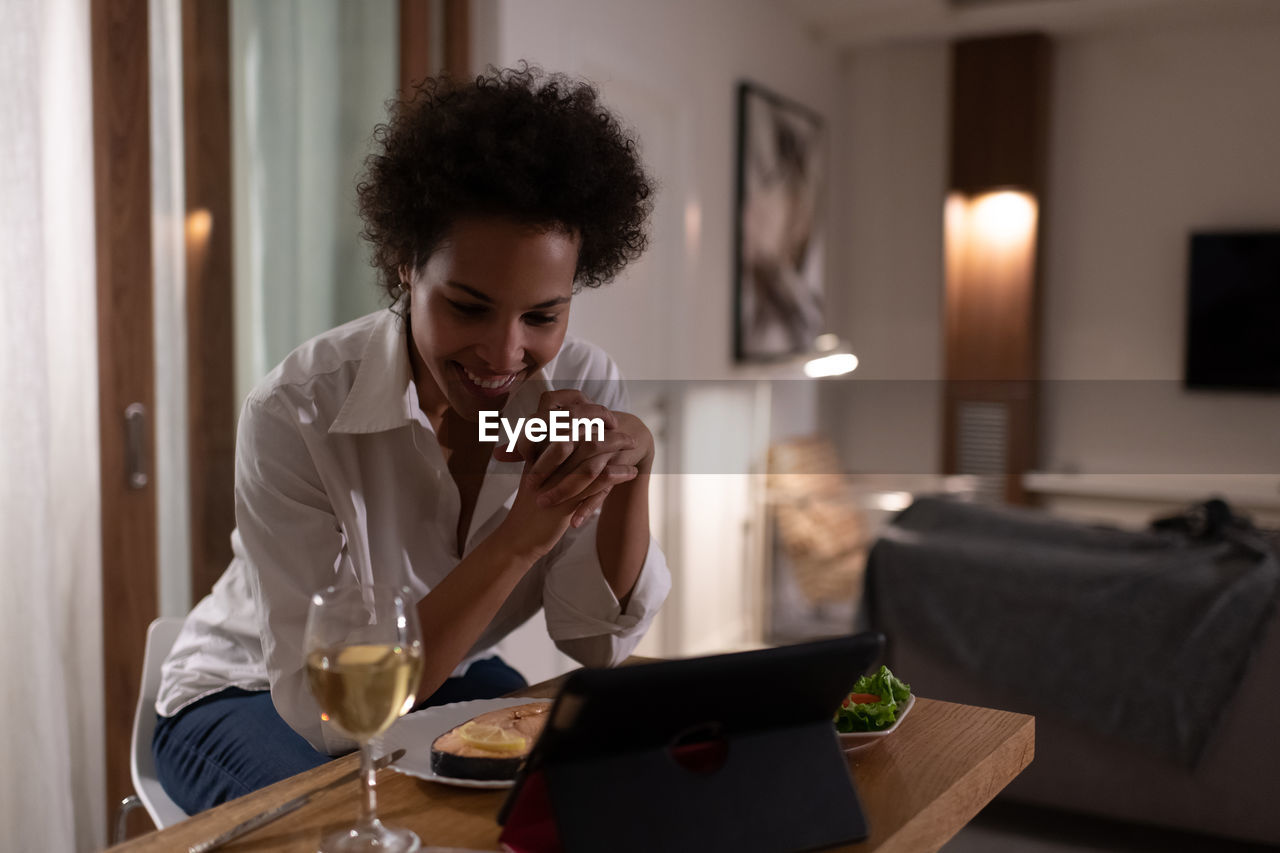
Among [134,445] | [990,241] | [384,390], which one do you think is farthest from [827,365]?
[384,390]

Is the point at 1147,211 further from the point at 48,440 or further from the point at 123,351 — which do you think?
the point at 48,440

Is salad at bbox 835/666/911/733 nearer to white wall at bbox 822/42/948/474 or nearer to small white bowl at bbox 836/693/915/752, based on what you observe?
small white bowl at bbox 836/693/915/752

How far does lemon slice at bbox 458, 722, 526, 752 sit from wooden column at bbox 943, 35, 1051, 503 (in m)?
4.41

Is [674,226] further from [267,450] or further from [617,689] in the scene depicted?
[617,689]

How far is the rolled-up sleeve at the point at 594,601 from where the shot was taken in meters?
1.38

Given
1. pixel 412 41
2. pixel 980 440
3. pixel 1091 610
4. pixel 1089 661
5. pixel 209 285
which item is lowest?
pixel 1089 661

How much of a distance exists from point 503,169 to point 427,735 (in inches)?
22.0

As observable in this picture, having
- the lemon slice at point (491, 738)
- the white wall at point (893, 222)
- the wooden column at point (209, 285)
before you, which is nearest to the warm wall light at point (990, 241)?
the white wall at point (893, 222)

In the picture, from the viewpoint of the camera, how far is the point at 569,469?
1095mm

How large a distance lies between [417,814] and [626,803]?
207 mm

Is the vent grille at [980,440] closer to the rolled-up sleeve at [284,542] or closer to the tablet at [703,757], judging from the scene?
the rolled-up sleeve at [284,542]

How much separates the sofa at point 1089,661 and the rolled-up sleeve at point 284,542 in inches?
71.7

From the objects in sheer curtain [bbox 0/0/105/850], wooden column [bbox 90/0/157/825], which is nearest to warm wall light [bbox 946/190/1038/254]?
wooden column [bbox 90/0/157/825]

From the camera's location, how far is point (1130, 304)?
521 centimetres
